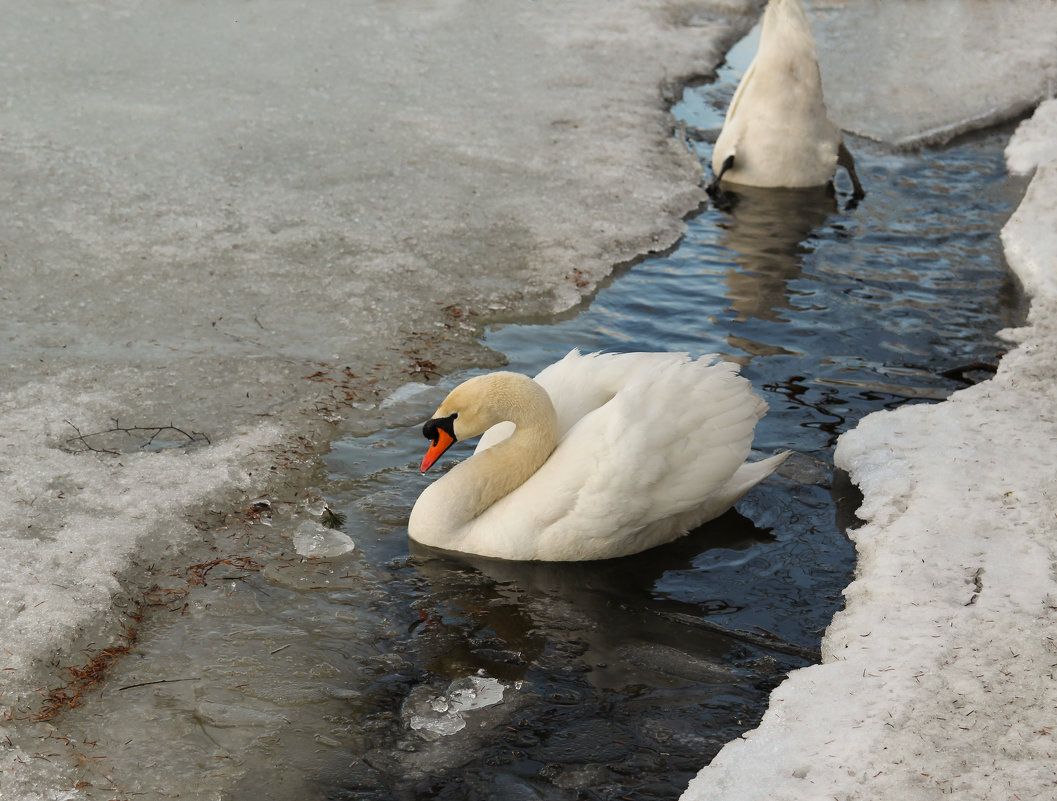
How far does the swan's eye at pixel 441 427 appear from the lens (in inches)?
209

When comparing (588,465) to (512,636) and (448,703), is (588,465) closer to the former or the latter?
(512,636)

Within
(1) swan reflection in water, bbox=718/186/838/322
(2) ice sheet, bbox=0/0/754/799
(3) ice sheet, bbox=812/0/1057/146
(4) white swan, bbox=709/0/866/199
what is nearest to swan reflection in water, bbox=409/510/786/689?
(2) ice sheet, bbox=0/0/754/799

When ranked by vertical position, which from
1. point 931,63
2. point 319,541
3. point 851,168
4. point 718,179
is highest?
point 931,63

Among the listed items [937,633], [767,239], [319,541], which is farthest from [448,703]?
[767,239]

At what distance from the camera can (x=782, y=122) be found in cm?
1045

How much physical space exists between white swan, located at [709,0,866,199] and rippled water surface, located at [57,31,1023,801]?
10.8 feet

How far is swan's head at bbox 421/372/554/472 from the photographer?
17.5 ft

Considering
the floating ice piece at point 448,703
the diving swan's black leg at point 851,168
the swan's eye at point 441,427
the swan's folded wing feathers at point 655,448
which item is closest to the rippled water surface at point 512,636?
the floating ice piece at point 448,703

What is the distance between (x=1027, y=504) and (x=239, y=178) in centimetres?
677

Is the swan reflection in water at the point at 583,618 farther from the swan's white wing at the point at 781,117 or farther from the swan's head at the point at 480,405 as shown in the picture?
the swan's white wing at the point at 781,117

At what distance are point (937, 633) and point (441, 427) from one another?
2324 mm

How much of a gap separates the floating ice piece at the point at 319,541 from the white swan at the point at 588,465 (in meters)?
0.33

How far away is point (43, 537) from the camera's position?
16.6ft

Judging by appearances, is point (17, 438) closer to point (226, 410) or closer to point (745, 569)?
point (226, 410)
